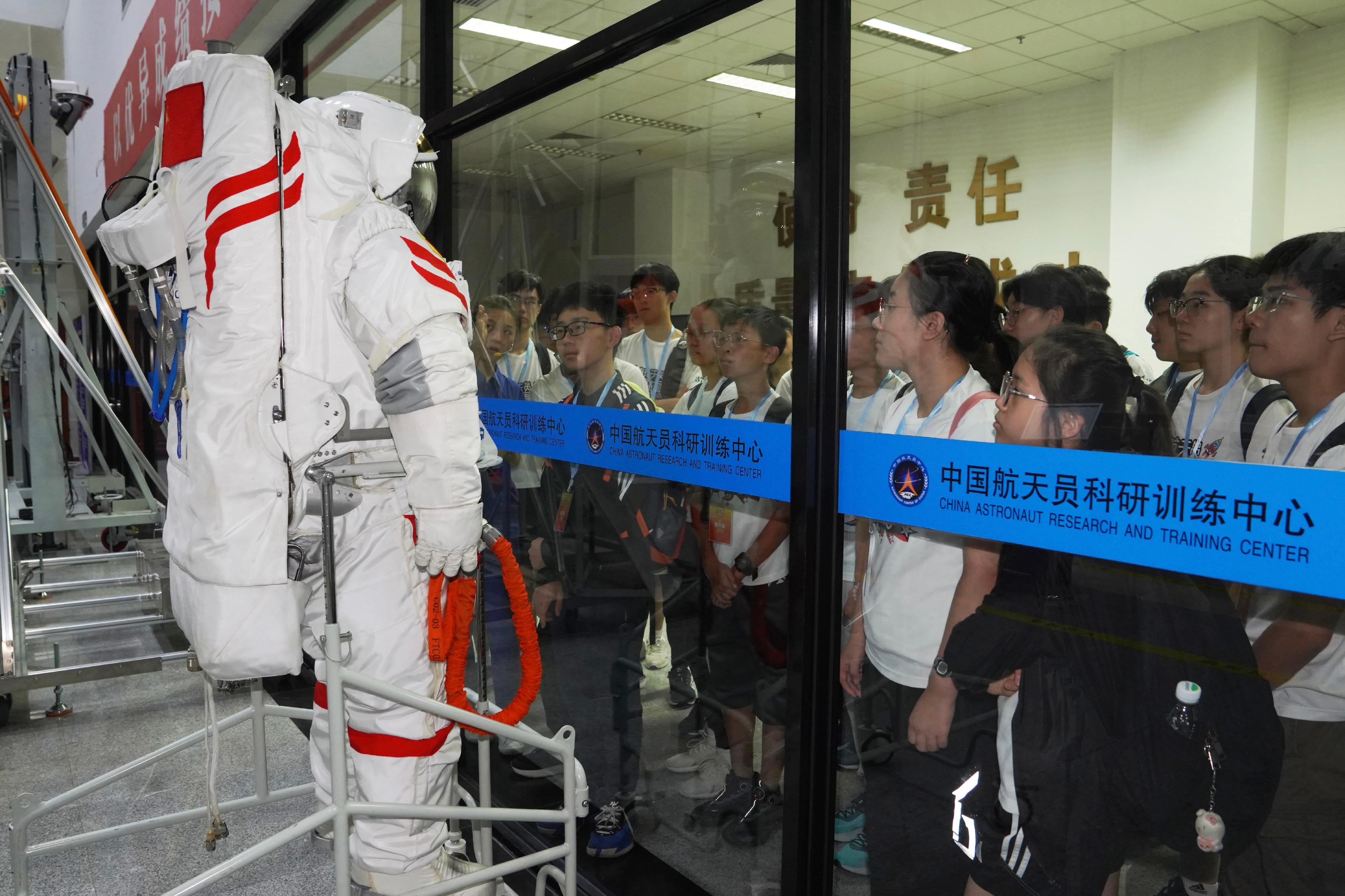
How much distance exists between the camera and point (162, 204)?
1642mm

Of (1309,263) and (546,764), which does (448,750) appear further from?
(1309,263)

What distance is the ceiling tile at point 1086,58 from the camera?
116 centimetres

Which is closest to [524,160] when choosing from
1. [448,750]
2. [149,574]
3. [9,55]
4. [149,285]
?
[149,285]

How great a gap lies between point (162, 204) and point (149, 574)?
2.64 m

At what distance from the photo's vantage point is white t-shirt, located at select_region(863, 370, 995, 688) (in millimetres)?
1369

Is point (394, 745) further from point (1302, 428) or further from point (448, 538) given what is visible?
point (1302, 428)

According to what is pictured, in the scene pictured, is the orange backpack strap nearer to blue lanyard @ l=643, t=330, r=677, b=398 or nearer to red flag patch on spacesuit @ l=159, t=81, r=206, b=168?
blue lanyard @ l=643, t=330, r=677, b=398

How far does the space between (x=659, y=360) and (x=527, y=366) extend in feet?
2.17

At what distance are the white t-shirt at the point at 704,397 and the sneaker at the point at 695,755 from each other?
74 cm

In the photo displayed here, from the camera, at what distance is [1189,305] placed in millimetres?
1081

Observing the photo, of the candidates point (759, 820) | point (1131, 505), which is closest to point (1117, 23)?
point (1131, 505)

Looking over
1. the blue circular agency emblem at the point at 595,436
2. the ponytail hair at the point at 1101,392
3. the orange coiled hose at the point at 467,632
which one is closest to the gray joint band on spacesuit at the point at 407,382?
the orange coiled hose at the point at 467,632

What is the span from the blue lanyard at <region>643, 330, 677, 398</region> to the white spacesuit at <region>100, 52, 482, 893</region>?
1.59ft

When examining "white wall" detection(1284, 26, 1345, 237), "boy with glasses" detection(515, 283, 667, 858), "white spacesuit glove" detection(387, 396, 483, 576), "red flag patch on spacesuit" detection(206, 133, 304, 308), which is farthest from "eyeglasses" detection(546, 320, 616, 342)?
"white wall" detection(1284, 26, 1345, 237)
